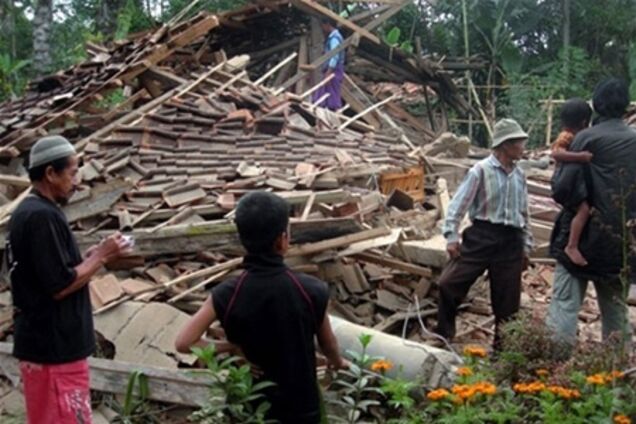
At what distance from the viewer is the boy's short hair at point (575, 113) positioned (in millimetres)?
5270

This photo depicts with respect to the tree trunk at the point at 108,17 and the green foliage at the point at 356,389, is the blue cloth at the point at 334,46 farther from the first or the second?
the green foliage at the point at 356,389

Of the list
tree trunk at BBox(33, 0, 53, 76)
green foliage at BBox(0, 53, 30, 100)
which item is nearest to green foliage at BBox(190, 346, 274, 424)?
tree trunk at BBox(33, 0, 53, 76)

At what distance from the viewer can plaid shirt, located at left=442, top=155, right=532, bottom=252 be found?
5.40 metres

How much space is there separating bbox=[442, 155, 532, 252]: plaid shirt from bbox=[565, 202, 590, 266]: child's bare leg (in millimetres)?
515

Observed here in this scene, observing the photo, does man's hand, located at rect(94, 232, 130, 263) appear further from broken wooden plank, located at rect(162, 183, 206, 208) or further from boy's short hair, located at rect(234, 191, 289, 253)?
broken wooden plank, located at rect(162, 183, 206, 208)

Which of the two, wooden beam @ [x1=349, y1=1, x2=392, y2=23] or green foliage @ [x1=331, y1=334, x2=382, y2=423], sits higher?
wooden beam @ [x1=349, y1=1, x2=392, y2=23]

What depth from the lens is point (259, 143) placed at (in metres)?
8.53

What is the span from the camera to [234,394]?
3031mm

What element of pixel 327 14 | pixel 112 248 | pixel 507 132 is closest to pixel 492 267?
pixel 507 132

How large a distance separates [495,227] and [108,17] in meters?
13.2

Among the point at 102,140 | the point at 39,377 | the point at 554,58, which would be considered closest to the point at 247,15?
the point at 102,140

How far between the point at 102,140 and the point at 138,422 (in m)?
4.32

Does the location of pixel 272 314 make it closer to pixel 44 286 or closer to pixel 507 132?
pixel 44 286

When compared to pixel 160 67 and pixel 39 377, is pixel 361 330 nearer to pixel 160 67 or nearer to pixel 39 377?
pixel 39 377
